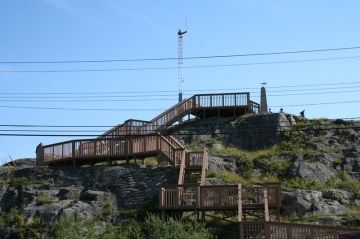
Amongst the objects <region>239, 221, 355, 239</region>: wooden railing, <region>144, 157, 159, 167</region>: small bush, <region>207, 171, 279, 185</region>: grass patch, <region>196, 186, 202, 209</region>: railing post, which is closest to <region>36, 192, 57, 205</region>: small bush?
<region>144, 157, 159, 167</region>: small bush

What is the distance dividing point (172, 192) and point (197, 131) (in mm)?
17473

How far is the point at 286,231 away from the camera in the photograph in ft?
85.1

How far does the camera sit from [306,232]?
24.7 metres

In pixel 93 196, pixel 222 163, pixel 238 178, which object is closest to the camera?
pixel 93 196

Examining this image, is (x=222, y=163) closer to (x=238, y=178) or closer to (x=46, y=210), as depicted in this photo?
(x=238, y=178)

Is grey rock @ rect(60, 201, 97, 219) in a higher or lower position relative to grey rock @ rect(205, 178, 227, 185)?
lower

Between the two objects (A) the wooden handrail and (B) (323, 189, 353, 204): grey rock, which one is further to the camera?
(B) (323, 189, 353, 204): grey rock

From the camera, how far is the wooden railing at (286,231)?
23688mm

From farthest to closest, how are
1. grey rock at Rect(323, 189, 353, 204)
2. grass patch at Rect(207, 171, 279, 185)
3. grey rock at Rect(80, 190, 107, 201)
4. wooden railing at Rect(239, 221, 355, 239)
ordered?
1. grass patch at Rect(207, 171, 279, 185)
2. grey rock at Rect(80, 190, 107, 201)
3. grey rock at Rect(323, 189, 353, 204)
4. wooden railing at Rect(239, 221, 355, 239)

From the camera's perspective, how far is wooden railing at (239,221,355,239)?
23.7 m

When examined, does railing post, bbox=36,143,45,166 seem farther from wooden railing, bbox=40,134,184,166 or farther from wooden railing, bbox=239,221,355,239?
wooden railing, bbox=239,221,355,239

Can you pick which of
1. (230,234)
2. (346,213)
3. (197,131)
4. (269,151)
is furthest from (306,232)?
(197,131)

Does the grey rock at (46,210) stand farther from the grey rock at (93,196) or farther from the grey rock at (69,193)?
the grey rock at (93,196)

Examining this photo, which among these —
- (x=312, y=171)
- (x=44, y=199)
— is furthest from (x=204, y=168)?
(x=44, y=199)
